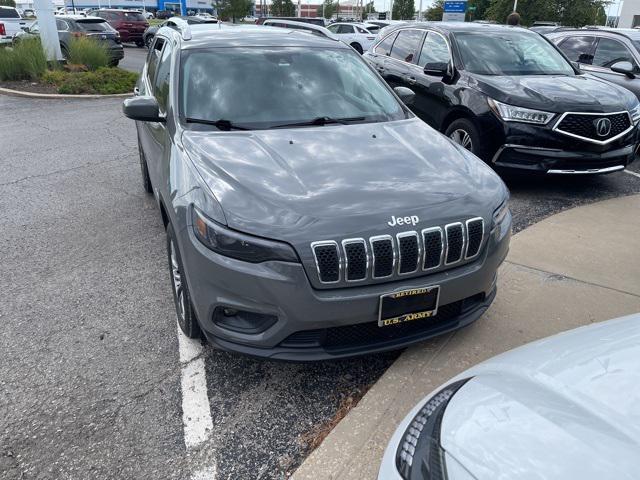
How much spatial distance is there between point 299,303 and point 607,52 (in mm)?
8318

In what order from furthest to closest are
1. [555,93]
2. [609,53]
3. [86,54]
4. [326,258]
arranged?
1. [86,54]
2. [609,53]
3. [555,93]
4. [326,258]

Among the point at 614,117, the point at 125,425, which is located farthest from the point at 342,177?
the point at 614,117

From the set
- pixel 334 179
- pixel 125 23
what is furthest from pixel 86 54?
pixel 125 23

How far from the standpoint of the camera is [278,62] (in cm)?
397

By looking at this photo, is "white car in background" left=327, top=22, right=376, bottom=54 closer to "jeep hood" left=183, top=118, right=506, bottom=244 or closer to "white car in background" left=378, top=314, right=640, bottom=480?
"jeep hood" left=183, top=118, right=506, bottom=244

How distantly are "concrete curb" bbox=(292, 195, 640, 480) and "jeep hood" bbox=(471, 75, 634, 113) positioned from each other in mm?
1073

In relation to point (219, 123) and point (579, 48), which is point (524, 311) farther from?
point (579, 48)

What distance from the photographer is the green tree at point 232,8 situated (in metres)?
44.8

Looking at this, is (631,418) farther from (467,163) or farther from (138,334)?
Result: (138,334)

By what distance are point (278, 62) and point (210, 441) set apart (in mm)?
2751

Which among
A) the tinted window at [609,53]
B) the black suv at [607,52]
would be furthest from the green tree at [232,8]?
the tinted window at [609,53]

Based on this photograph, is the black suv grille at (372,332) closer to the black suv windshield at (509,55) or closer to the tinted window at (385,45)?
the black suv windshield at (509,55)

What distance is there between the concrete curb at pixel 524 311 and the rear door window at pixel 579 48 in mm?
4151

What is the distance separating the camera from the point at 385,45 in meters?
8.25
